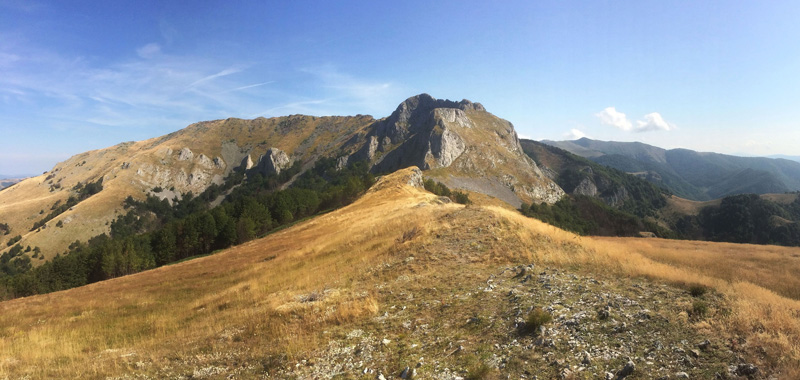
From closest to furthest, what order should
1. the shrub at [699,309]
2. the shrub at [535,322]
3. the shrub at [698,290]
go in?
the shrub at [699,309] → the shrub at [535,322] → the shrub at [698,290]

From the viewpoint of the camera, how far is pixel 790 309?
977 centimetres

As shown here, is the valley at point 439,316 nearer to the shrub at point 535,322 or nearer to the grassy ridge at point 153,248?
the shrub at point 535,322

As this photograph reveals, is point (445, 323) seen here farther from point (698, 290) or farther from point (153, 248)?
point (153, 248)

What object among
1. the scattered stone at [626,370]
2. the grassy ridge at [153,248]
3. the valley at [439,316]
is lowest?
the grassy ridge at [153,248]

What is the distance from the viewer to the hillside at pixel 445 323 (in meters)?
8.32

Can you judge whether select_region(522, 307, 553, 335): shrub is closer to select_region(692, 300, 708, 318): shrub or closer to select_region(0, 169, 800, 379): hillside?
Answer: select_region(0, 169, 800, 379): hillside

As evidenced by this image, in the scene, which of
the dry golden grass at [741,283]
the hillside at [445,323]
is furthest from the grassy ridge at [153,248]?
the dry golden grass at [741,283]

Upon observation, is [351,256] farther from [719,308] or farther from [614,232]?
[614,232]

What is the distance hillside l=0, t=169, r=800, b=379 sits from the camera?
8320 mm

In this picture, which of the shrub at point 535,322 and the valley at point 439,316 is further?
the shrub at point 535,322

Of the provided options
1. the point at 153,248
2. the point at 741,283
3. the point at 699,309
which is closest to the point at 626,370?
the point at 699,309

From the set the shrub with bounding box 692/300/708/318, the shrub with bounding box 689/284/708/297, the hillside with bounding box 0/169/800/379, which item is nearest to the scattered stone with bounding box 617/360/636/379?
the hillside with bounding box 0/169/800/379

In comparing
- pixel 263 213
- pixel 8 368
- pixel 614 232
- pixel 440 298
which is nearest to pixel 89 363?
pixel 8 368

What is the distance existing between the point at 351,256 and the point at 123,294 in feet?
69.1
